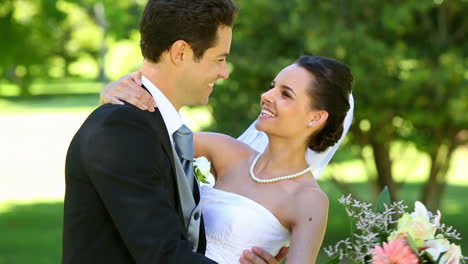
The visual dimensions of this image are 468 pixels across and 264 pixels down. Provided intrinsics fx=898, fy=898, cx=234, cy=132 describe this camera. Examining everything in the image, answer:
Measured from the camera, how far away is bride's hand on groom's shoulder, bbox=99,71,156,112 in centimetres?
277

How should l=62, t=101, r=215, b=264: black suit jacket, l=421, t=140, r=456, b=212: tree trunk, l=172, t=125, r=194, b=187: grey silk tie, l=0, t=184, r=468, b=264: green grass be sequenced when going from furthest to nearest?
l=0, t=184, r=468, b=264: green grass < l=421, t=140, r=456, b=212: tree trunk < l=172, t=125, r=194, b=187: grey silk tie < l=62, t=101, r=215, b=264: black suit jacket

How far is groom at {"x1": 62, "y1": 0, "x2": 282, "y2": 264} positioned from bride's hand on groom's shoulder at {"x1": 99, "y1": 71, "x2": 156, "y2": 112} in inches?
1.7

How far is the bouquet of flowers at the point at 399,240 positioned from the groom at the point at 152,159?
0.53m

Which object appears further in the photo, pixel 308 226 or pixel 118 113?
pixel 308 226

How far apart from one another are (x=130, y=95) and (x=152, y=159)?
0.32 metres

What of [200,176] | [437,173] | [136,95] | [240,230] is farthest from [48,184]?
[136,95]

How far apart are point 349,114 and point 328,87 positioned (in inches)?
13.5

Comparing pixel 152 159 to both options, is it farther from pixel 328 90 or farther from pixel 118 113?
pixel 328 90

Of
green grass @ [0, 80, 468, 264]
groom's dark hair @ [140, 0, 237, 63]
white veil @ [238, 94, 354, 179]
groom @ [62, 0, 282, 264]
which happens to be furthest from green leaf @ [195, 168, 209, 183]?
green grass @ [0, 80, 468, 264]

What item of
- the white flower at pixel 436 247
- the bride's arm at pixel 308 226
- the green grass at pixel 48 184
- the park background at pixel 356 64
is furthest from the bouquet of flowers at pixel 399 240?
the green grass at pixel 48 184

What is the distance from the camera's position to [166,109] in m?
2.89

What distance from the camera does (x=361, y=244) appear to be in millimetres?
3006

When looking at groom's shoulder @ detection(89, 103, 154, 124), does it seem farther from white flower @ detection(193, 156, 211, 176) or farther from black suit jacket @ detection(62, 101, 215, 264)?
white flower @ detection(193, 156, 211, 176)

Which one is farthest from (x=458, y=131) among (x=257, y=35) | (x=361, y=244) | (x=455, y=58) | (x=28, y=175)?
(x=28, y=175)
